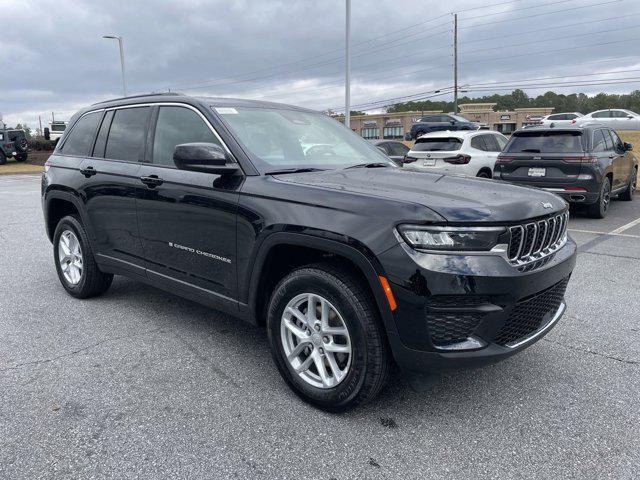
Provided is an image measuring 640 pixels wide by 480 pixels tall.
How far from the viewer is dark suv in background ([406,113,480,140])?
1092 inches

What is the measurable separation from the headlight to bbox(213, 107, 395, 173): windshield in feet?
3.99

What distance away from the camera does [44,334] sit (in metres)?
4.18

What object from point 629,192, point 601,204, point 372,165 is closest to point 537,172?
point 601,204

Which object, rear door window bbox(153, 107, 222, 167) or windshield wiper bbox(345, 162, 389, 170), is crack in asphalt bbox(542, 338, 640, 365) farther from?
rear door window bbox(153, 107, 222, 167)

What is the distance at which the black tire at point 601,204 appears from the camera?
31.4 ft

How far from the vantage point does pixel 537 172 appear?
31.2 feet

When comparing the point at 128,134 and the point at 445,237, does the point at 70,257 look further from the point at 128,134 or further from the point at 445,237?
the point at 445,237

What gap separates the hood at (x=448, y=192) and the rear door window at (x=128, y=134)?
5.18 feet

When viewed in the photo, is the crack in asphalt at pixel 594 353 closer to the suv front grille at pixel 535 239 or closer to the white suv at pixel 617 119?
the suv front grille at pixel 535 239

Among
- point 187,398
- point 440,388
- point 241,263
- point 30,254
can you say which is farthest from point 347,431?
point 30,254

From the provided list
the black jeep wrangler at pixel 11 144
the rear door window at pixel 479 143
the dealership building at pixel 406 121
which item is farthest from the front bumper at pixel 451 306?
the dealership building at pixel 406 121

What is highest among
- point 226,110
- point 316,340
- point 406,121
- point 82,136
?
point 406,121

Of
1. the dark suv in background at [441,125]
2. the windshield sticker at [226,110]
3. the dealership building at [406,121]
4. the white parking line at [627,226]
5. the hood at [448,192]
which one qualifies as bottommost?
the white parking line at [627,226]

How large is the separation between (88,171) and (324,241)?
2823 mm
